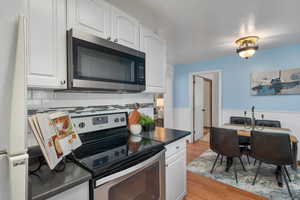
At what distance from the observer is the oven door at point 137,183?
35.2 inches

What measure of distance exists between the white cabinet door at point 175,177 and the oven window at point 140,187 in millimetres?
233

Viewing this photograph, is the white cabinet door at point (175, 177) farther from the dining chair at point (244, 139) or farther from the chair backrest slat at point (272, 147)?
the dining chair at point (244, 139)

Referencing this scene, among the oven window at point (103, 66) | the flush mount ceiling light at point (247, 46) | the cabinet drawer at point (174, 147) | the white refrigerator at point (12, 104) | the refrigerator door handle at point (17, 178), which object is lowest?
the cabinet drawer at point (174, 147)

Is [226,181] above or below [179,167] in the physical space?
below

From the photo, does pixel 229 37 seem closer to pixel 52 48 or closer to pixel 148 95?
pixel 148 95

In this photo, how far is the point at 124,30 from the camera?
4.88 ft

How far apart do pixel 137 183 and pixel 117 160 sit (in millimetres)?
349

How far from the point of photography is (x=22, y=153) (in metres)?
0.50

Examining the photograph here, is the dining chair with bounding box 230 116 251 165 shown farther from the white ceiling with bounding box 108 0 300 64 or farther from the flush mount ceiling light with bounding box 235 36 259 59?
the white ceiling with bounding box 108 0 300 64

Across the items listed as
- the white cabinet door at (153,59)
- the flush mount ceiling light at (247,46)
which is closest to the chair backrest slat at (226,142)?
the white cabinet door at (153,59)

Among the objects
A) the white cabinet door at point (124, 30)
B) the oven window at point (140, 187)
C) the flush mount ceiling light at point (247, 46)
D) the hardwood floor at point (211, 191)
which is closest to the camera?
the oven window at point (140, 187)

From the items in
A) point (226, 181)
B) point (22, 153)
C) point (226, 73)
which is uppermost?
point (226, 73)

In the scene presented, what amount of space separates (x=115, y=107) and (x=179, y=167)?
3.39 feet

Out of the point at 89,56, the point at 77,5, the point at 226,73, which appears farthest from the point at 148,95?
the point at 226,73
